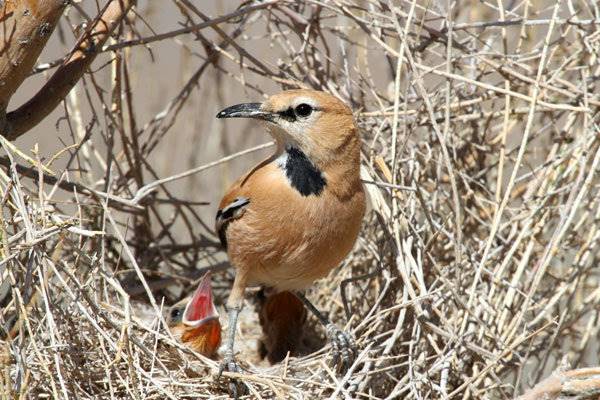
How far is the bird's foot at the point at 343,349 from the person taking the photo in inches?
162

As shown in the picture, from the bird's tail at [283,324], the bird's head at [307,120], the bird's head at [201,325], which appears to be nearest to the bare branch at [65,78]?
the bird's head at [307,120]

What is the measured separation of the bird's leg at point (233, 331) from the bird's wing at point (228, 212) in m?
0.22

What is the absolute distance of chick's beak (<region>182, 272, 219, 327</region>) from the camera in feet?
14.1

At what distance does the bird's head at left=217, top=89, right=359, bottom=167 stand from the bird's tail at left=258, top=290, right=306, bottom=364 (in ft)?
3.37

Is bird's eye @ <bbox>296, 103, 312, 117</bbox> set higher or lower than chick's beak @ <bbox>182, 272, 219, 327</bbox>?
higher

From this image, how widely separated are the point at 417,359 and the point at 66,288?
1.51 meters

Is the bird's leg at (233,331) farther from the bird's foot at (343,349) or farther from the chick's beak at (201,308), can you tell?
the bird's foot at (343,349)

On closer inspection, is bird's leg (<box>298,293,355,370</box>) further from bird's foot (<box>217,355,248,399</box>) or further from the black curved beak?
the black curved beak

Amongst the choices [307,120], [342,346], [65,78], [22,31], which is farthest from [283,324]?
[22,31]

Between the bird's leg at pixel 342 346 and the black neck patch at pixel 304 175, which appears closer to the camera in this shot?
the black neck patch at pixel 304 175

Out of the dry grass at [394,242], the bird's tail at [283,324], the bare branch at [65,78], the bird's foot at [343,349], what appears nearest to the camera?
the dry grass at [394,242]

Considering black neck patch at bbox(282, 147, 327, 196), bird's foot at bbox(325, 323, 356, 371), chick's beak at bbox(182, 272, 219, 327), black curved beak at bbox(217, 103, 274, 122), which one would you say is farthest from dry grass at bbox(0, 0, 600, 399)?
black curved beak at bbox(217, 103, 274, 122)

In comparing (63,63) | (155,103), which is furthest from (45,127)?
(63,63)

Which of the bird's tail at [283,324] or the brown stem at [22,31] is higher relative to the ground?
the brown stem at [22,31]
